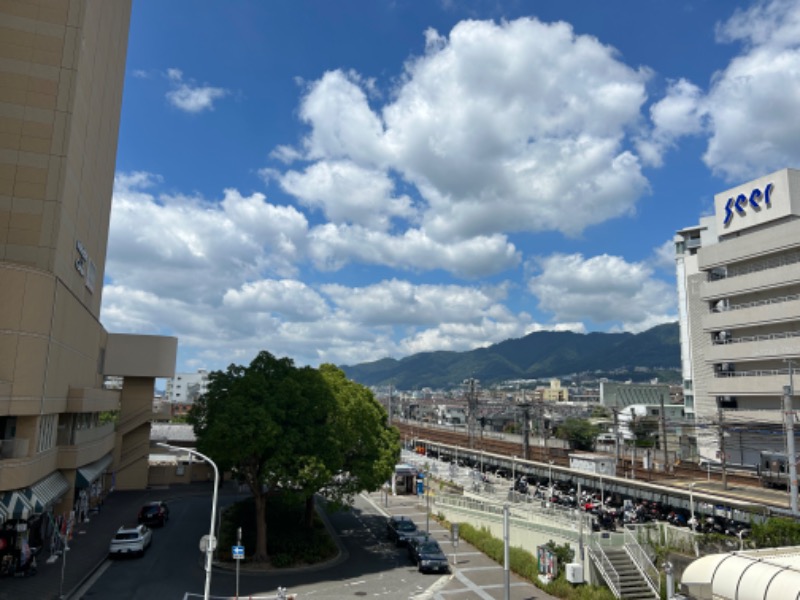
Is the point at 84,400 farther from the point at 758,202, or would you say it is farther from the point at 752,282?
the point at 758,202

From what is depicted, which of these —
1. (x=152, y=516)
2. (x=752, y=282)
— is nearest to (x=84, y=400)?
(x=152, y=516)

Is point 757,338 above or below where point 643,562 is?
above

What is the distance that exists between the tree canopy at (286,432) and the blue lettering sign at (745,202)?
148 feet

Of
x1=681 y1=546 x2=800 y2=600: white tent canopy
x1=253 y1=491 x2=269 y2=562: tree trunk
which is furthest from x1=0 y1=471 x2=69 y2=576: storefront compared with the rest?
x1=681 y1=546 x2=800 y2=600: white tent canopy

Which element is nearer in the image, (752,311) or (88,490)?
(88,490)

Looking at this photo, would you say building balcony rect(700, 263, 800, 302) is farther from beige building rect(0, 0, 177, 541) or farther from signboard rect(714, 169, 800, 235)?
beige building rect(0, 0, 177, 541)

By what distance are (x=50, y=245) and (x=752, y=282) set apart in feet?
189

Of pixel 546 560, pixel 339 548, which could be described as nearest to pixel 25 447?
pixel 339 548

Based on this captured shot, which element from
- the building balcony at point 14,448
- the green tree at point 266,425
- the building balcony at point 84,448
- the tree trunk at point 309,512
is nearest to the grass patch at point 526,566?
the tree trunk at point 309,512

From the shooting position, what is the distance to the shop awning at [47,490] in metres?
25.7

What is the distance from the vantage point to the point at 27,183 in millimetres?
30688

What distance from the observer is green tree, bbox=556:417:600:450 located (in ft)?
316

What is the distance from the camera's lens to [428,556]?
98.5ft

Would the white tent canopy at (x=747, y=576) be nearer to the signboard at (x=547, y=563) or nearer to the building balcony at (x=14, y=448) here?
the signboard at (x=547, y=563)
